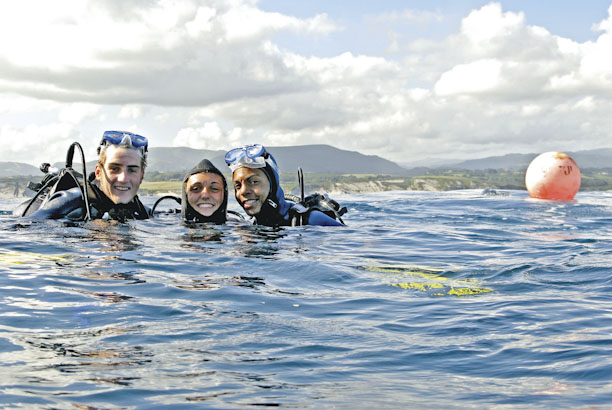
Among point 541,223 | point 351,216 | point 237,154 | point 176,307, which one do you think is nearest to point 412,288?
point 176,307

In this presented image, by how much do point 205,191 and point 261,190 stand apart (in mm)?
961

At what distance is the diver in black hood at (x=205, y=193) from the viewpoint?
10234mm

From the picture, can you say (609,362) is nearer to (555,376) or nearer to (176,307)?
(555,376)

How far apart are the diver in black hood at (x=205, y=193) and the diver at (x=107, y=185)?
83cm

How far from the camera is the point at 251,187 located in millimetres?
10500

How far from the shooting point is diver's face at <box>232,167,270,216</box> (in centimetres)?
1046

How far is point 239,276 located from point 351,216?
13.2 meters

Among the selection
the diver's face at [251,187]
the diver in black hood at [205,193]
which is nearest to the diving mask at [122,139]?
the diver in black hood at [205,193]

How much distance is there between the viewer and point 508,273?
25.1ft

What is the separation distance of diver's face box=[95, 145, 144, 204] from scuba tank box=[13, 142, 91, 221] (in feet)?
1.13

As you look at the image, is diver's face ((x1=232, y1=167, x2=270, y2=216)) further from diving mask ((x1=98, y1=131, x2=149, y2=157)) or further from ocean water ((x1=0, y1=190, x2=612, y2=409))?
diving mask ((x1=98, y1=131, x2=149, y2=157))

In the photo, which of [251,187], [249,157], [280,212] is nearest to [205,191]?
[251,187]

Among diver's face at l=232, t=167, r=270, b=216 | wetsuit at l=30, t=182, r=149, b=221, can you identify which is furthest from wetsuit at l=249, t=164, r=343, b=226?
wetsuit at l=30, t=182, r=149, b=221

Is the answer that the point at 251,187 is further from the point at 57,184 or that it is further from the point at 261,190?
the point at 57,184
